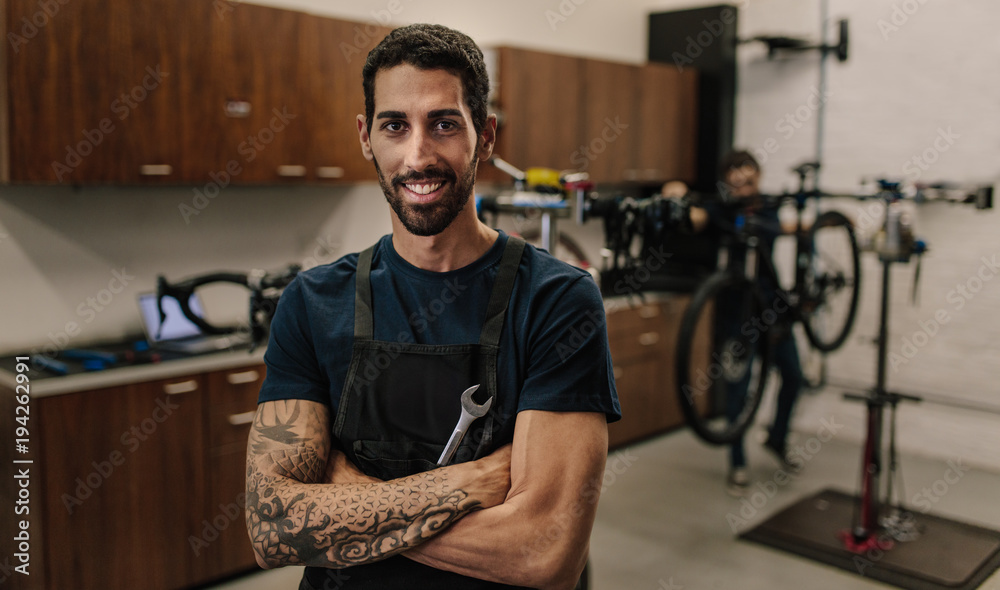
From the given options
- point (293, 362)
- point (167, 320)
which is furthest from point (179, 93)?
point (293, 362)

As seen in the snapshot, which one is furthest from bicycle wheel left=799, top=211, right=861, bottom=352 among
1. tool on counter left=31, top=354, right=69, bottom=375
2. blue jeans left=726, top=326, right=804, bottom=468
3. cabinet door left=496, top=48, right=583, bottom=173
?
tool on counter left=31, top=354, right=69, bottom=375

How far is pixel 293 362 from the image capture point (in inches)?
55.4

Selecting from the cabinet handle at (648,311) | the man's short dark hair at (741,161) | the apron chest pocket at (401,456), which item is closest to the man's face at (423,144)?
the apron chest pocket at (401,456)

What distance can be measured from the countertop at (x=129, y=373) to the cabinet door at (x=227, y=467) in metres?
0.05

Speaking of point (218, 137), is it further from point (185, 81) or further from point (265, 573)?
point (265, 573)

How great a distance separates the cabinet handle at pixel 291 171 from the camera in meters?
3.21

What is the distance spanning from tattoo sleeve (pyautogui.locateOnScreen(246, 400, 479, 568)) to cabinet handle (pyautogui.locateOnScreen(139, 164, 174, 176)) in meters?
1.84

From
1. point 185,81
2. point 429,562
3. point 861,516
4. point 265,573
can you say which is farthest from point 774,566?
point 185,81

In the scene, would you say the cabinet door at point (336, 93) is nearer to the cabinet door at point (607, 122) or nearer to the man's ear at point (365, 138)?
the cabinet door at point (607, 122)

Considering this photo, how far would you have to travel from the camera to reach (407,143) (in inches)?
52.6

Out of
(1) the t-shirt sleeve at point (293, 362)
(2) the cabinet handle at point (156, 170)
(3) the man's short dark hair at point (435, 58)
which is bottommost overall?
(1) the t-shirt sleeve at point (293, 362)

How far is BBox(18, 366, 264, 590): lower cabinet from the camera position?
2.56 metres

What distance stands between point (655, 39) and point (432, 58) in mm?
4418

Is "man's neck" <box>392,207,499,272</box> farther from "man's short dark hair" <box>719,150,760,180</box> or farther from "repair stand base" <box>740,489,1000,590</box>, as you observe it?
"man's short dark hair" <box>719,150,760,180</box>
